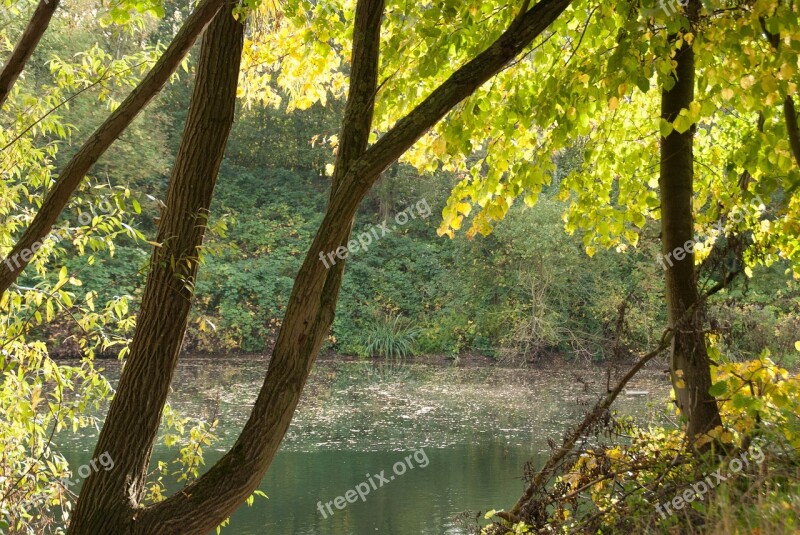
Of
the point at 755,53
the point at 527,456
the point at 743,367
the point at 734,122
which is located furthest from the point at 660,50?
the point at 527,456

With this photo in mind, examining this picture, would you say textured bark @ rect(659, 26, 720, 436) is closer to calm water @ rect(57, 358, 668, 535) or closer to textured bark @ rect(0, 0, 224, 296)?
calm water @ rect(57, 358, 668, 535)

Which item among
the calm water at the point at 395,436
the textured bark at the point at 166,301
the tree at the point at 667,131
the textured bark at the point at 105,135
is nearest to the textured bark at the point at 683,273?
the tree at the point at 667,131

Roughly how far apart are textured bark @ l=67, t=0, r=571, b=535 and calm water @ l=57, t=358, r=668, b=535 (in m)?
2.44

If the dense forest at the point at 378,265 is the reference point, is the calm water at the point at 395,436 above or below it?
below

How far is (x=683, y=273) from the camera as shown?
152 inches

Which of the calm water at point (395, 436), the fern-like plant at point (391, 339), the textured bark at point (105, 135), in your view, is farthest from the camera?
the fern-like plant at point (391, 339)

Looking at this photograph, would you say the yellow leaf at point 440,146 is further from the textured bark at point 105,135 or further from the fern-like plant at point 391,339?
the fern-like plant at point 391,339

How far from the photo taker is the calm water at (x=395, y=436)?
26.0 ft

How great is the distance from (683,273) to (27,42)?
295cm

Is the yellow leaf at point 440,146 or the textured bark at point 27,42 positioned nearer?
the textured bark at point 27,42

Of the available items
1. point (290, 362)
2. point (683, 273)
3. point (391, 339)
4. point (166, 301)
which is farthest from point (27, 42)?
point (391, 339)

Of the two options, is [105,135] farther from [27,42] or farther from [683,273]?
[683,273]

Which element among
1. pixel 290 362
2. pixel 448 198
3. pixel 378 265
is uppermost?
pixel 378 265

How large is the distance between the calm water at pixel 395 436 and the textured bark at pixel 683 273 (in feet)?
3.50
